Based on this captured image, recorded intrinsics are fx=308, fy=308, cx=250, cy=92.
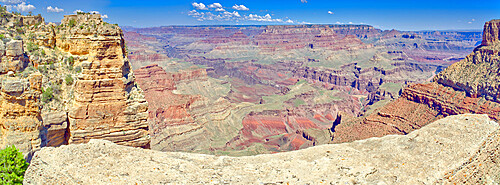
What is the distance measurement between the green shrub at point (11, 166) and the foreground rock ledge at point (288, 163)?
133 centimetres

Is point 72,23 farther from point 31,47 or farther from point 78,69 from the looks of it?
point 78,69

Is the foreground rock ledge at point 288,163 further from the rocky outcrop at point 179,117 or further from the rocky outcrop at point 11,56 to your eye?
the rocky outcrop at point 179,117

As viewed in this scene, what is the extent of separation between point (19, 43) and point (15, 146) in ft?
20.2

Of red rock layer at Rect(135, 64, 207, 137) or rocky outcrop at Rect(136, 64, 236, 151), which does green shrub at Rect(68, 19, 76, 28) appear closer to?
rocky outcrop at Rect(136, 64, 236, 151)

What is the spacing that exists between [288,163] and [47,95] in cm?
1577

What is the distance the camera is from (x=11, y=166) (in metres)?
15.1

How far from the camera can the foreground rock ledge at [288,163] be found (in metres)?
15.0

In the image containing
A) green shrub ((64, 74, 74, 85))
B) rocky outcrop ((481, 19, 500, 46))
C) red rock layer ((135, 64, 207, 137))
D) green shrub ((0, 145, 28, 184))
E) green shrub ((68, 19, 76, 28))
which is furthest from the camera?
rocky outcrop ((481, 19, 500, 46))

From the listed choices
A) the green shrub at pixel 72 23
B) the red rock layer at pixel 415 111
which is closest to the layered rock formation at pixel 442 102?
the red rock layer at pixel 415 111

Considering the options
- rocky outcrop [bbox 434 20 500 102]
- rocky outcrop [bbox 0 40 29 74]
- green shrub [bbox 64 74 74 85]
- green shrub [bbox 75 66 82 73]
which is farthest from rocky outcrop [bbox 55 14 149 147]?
rocky outcrop [bbox 434 20 500 102]

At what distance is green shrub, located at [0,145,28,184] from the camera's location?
14914 millimetres

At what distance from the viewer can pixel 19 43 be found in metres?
18.4

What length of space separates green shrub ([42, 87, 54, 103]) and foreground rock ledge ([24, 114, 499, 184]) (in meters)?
5.07

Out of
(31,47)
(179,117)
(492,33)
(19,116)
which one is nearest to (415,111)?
(492,33)
